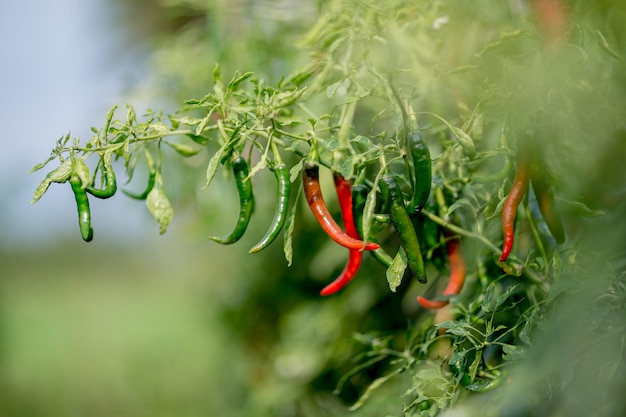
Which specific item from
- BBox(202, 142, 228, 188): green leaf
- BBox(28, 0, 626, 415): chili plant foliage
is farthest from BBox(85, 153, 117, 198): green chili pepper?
BBox(202, 142, 228, 188): green leaf

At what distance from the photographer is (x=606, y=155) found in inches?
31.7

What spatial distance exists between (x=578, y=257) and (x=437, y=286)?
43 cm

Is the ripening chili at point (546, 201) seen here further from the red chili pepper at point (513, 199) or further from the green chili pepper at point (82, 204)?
the green chili pepper at point (82, 204)

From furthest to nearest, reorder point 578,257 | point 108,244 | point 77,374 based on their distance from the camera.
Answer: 1. point 108,244
2. point 77,374
3. point 578,257

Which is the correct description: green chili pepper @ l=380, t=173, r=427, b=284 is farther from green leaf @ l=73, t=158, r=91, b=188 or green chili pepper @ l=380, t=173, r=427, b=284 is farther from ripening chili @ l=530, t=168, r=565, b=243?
green leaf @ l=73, t=158, r=91, b=188

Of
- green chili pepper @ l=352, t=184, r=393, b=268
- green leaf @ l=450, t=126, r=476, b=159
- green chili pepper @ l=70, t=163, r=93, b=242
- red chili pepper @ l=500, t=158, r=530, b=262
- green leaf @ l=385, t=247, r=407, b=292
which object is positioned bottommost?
green leaf @ l=385, t=247, r=407, b=292

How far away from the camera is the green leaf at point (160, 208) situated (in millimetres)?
846

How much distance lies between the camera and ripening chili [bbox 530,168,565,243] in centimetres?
81

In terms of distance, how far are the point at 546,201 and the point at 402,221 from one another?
197 mm

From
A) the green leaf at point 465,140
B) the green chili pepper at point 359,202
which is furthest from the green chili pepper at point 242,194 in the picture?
the green leaf at point 465,140

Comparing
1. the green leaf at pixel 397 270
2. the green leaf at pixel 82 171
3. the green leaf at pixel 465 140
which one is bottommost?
the green leaf at pixel 397 270

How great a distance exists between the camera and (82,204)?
2.56 ft

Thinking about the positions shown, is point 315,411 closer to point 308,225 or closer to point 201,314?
point 308,225

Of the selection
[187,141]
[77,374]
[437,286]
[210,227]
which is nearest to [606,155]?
[437,286]
